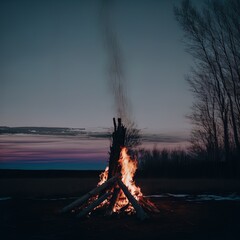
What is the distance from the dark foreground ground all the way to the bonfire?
45cm

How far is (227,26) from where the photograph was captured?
2572 centimetres

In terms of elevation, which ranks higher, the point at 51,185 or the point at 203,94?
the point at 203,94

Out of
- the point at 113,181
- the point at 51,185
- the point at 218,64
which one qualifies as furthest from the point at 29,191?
the point at 218,64

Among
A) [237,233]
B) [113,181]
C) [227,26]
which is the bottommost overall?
[237,233]

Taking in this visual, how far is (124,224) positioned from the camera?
412 inches

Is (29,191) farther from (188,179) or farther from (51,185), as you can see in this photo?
(188,179)

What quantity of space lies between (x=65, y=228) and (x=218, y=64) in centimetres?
2080

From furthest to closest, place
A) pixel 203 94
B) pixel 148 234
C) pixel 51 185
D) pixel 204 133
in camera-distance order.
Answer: pixel 204 133
pixel 203 94
pixel 51 185
pixel 148 234

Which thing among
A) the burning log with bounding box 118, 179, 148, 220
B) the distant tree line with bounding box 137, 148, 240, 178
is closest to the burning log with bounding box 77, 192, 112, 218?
the burning log with bounding box 118, 179, 148, 220

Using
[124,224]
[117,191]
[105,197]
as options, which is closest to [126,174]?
[117,191]

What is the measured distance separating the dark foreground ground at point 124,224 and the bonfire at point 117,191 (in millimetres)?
446

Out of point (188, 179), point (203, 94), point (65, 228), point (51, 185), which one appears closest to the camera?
point (65, 228)

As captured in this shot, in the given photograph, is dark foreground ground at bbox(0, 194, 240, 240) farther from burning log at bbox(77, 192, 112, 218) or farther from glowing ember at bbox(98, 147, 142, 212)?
glowing ember at bbox(98, 147, 142, 212)

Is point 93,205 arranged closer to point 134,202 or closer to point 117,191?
point 117,191
